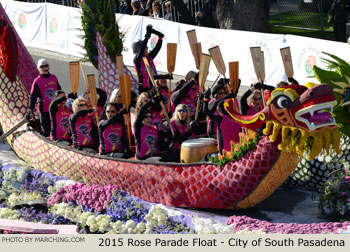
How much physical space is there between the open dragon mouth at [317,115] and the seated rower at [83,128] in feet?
10.8

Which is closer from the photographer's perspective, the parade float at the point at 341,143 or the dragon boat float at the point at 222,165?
the dragon boat float at the point at 222,165

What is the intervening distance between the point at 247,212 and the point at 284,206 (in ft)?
1.78

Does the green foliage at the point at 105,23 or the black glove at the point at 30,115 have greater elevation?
the green foliage at the point at 105,23

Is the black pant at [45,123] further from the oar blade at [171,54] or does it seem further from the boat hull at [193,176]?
the oar blade at [171,54]

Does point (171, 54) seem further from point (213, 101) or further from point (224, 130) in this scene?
point (224, 130)

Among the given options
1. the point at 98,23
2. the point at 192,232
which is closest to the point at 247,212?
Answer: the point at 192,232

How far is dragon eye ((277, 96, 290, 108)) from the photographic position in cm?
722

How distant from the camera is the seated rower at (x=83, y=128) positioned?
959cm

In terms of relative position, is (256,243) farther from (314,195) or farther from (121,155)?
(121,155)

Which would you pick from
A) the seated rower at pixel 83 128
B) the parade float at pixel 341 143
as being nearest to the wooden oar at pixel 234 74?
the parade float at pixel 341 143

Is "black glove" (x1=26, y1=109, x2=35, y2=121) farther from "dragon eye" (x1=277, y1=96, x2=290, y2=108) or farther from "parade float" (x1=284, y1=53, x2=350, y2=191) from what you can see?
"dragon eye" (x1=277, y1=96, x2=290, y2=108)

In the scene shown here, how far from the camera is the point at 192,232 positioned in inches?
291

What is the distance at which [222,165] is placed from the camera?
8.12 metres

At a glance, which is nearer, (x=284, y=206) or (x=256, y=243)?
(x=256, y=243)
